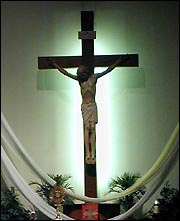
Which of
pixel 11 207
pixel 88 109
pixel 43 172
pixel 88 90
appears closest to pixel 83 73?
pixel 88 90

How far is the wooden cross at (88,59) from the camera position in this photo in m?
2.83

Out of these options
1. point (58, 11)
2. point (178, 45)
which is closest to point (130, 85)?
point (178, 45)

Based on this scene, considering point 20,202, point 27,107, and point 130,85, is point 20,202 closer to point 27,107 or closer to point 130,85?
point 27,107

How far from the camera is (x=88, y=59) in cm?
289

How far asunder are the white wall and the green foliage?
345mm

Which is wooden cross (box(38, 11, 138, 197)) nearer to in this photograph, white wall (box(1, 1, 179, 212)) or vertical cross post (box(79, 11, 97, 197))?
vertical cross post (box(79, 11, 97, 197))

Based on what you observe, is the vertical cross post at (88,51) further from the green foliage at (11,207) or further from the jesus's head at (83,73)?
the green foliage at (11,207)

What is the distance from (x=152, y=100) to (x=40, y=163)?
0.75 m

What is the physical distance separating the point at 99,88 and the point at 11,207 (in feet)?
2.98

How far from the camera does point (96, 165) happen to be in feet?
9.50

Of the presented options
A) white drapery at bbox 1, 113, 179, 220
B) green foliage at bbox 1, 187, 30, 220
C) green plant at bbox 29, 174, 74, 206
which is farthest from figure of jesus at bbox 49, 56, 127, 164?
green foliage at bbox 1, 187, 30, 220

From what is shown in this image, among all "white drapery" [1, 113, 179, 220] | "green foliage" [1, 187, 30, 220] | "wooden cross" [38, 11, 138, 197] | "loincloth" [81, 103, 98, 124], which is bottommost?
"green foliage" [1, 187, 30, 220]

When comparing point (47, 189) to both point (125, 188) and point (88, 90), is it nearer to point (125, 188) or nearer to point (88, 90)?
point (125, 188)

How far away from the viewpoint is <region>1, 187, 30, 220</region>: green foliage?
2.54m
